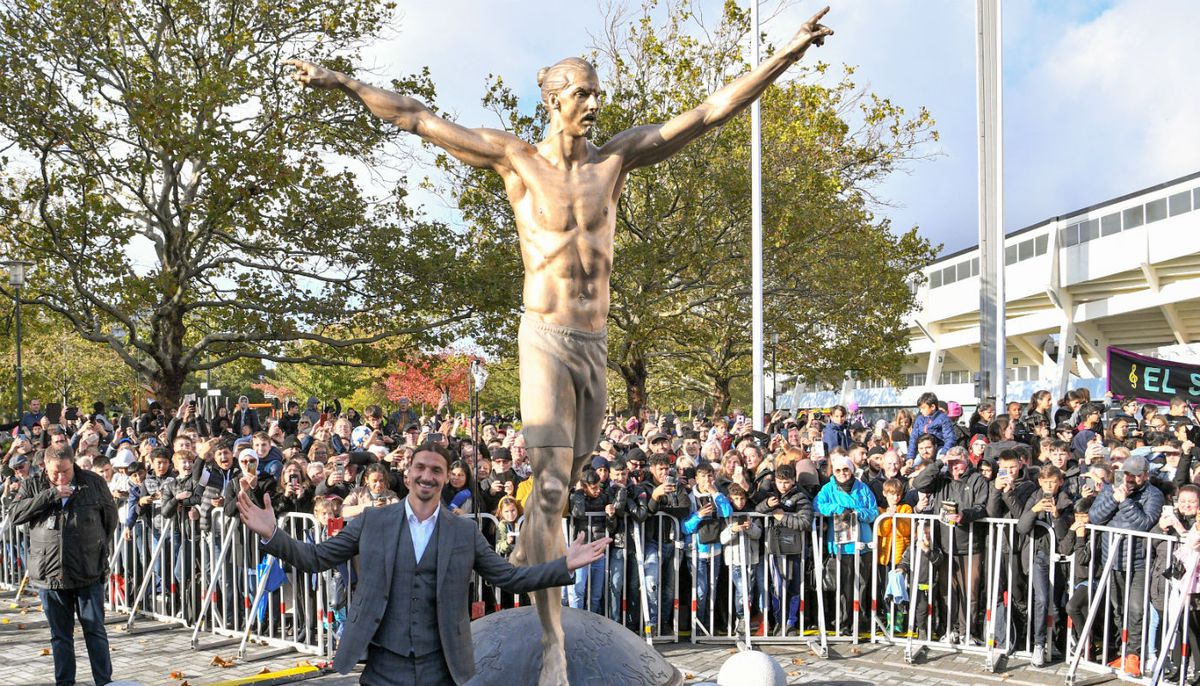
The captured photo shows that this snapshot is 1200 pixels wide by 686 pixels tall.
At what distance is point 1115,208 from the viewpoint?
41.5 meters

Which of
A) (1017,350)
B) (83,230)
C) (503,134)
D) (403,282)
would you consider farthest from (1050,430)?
(1017,350)

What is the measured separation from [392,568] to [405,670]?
390 mm

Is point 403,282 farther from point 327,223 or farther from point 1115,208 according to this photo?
point 1115,208

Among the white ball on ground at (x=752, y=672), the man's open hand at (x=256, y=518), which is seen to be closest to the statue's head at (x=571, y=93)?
the man's open hand at (x=256, y=518)

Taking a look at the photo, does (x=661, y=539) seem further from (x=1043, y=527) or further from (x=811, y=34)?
(x=811, y=34)

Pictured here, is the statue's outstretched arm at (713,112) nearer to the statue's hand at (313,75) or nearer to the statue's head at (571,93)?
the statue's head at (571,93)

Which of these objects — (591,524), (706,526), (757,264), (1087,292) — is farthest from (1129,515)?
(1087,292)

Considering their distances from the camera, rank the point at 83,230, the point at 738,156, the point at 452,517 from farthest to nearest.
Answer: the point at 738,156 < the point at 83,230 < the point at 452,517

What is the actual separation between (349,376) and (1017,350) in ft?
108

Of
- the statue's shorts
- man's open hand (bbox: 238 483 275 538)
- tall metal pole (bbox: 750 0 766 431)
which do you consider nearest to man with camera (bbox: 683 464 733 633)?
the statue's shorts

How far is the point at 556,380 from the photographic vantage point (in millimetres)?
5410

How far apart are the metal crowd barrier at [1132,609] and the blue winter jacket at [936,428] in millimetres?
4178

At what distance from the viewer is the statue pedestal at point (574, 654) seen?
562cm

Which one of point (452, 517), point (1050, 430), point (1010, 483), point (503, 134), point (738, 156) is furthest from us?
point (738, 156)
